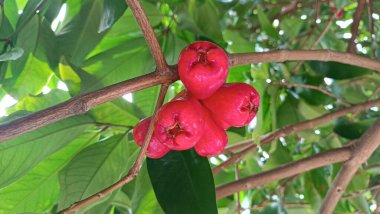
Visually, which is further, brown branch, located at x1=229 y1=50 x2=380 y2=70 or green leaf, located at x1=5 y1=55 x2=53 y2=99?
green leaf, located at x1=5 y1=55 x2=53 y2=99

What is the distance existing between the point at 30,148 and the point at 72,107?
330 millimetres

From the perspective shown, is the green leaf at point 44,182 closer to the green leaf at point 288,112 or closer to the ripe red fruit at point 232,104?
the ripe red fruit at point 232,104

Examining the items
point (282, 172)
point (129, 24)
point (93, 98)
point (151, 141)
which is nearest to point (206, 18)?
point (129, 24)

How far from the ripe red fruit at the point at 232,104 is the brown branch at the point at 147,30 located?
95mm

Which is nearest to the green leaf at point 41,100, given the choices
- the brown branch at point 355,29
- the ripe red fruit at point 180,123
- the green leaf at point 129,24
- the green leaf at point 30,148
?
the green leaf at point 30,148

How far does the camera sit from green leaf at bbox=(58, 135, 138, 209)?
30.5 inches

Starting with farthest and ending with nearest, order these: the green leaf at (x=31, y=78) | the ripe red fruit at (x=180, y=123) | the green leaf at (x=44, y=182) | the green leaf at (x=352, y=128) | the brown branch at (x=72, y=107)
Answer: the green leaf at (x=352, y=128), the green leaf at (x=31, y=78), the green leaf at (x=44, y=182), the ripe red fruit at (x=180, y=123), the brown branch at (x=72, y=107)

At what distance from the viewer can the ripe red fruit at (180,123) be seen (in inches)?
23.4

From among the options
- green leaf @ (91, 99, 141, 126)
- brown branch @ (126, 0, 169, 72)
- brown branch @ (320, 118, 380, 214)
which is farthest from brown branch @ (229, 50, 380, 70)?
green leaf @ (91, 99, 141, 126)

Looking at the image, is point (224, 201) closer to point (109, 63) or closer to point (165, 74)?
point (109, 63)

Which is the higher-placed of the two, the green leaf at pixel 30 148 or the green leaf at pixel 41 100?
the green leaf at pixel 41 100

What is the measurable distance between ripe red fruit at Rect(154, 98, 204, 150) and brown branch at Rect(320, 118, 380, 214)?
533mm

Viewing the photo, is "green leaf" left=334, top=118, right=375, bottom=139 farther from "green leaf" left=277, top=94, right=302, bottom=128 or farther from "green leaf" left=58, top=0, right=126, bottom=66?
"green leaf" left=58, top=0, right=126, bottom=66

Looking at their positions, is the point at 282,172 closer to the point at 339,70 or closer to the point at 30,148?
the point at 339,70
